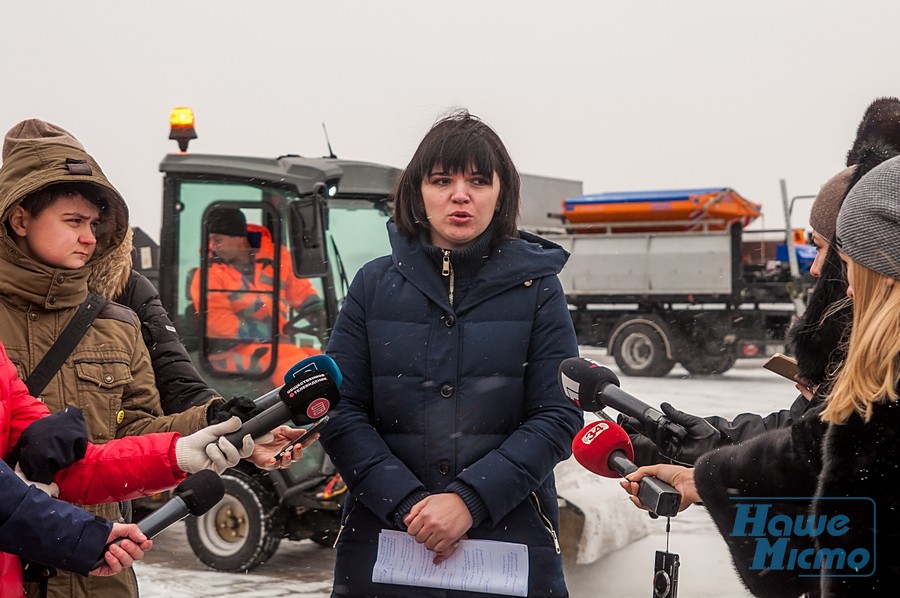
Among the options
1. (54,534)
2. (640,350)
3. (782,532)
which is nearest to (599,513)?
(782,532)

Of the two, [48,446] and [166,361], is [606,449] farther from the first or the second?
[166,361]

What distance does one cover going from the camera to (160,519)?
6.29ft

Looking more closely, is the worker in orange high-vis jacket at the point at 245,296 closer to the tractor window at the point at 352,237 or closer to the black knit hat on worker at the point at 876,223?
the tractor window at the point at 352,237

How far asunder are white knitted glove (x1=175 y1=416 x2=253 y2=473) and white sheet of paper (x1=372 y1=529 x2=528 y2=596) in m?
0.49

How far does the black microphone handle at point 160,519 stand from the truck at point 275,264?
3.64 metres

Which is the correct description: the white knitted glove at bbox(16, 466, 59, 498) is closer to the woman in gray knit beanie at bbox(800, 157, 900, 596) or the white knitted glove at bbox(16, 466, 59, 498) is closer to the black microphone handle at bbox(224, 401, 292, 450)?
the black microphone handle at bbox(224, 401, 292, 450)

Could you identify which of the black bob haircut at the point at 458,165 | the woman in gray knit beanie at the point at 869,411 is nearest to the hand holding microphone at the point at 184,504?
the black bob haircut at the point at 458,165

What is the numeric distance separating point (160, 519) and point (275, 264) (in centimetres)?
399

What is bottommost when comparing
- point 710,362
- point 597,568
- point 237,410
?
point 710,362

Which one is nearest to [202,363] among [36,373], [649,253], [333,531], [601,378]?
[333,531]

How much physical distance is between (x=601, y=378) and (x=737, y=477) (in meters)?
0.35

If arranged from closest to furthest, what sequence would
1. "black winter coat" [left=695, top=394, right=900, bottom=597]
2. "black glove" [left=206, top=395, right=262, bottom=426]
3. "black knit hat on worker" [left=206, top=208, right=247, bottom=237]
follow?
1. "black winter coat" [left=695, top=394, right=900, bottom=597]
2. "black glove" [left=206, top=395, right=262, bottom=426]
3. "black knit hat on worker" [left=206, top=208, right=247, bottom=237]

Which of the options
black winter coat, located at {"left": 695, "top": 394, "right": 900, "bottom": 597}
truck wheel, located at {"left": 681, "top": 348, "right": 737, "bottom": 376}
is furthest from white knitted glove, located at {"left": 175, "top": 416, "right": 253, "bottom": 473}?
truck wheel, located at {"left": 681, "top": 348, "right": 737, "bottom": 376}

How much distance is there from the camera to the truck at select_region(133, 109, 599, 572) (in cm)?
565
